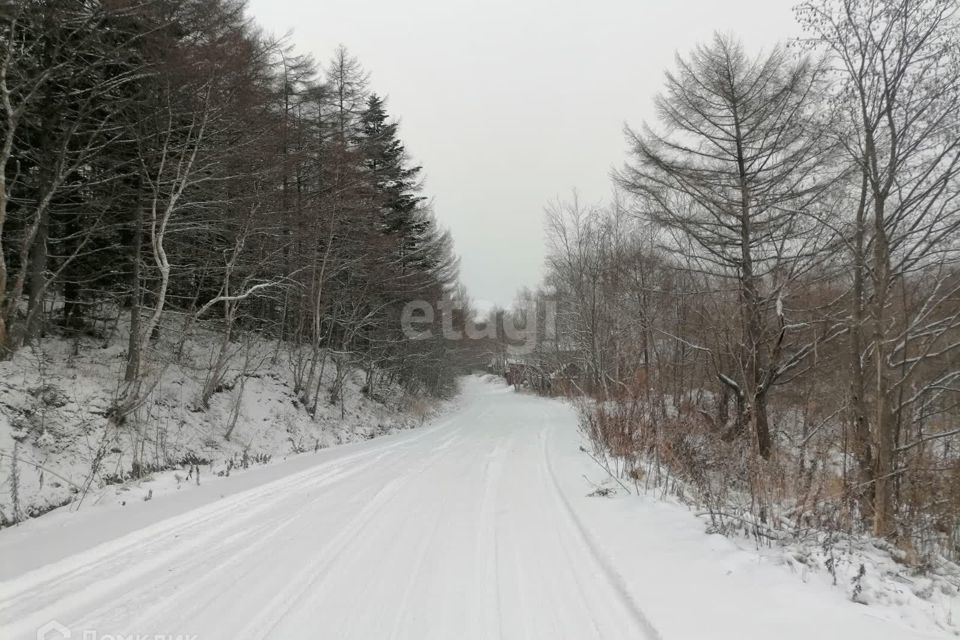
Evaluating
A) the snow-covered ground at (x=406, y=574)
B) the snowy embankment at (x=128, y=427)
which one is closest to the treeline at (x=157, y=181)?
the snowy embankment at (x=128, y=427)

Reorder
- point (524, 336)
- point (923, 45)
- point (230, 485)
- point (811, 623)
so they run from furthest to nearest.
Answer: point (524, 336), point (230, 485), point (923, 45), point (811, 623)

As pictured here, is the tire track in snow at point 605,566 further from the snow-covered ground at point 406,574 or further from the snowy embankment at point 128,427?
the snowy embankment at point 128,427

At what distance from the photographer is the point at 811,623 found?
254 cm

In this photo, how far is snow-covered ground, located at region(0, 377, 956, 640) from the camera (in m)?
2.60

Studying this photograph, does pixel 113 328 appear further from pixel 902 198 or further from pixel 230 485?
pixel 902 198

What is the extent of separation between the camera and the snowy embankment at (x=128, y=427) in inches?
224

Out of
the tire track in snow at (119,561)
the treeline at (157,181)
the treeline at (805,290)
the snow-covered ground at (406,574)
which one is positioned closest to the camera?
the snow-covered ground at (406,574)

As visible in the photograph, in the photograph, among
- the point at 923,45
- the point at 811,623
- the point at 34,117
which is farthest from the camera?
the point at 34,117

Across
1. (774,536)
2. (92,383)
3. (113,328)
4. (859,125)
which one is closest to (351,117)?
(113,328)

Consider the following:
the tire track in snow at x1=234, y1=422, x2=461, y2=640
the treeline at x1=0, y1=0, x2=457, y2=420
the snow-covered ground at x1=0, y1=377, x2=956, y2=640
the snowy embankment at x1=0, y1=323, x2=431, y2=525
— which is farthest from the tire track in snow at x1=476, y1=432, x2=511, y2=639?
the treeline at x1=0, y1=0, x2=457, y2=420

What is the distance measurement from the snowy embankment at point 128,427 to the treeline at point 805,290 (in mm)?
7210

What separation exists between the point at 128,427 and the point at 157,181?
4513mm

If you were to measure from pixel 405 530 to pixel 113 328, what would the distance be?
9554mm

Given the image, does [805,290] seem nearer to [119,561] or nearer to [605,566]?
[605,566]
